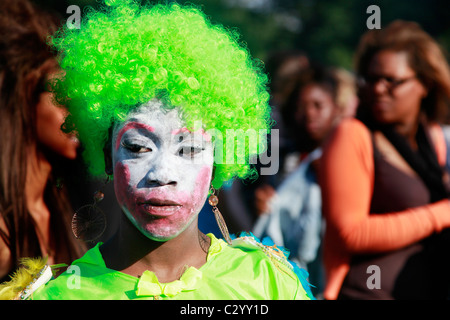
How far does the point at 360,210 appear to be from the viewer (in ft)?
8.75

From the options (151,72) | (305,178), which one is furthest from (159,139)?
(305,178)

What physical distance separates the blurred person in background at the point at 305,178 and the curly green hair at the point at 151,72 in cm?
173

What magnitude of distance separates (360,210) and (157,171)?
1354mm

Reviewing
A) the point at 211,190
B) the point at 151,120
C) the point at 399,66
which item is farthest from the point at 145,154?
the point at 399,66

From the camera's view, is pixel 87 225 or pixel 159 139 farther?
pixel 87 225

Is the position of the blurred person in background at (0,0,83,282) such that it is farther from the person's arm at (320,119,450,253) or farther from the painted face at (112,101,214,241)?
the person's arm at (320,119,450,253)

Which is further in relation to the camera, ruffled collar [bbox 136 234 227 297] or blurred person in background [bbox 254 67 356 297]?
blurred person in background [bbox 254 67 356 297]

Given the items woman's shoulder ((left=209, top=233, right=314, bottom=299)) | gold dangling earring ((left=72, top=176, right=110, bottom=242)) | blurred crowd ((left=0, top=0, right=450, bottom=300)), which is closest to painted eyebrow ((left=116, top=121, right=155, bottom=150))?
gold dangling earring ((left=72, top=176, right=110, bottom=242))

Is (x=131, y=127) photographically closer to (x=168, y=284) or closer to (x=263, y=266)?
(x=168, y=284)

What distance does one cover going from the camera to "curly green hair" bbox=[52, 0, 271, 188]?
5.61 feet

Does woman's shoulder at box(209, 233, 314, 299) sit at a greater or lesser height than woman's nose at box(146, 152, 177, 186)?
lesser

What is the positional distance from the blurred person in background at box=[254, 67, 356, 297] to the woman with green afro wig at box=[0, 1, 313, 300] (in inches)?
61.5

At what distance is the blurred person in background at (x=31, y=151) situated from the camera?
255 centimetres
